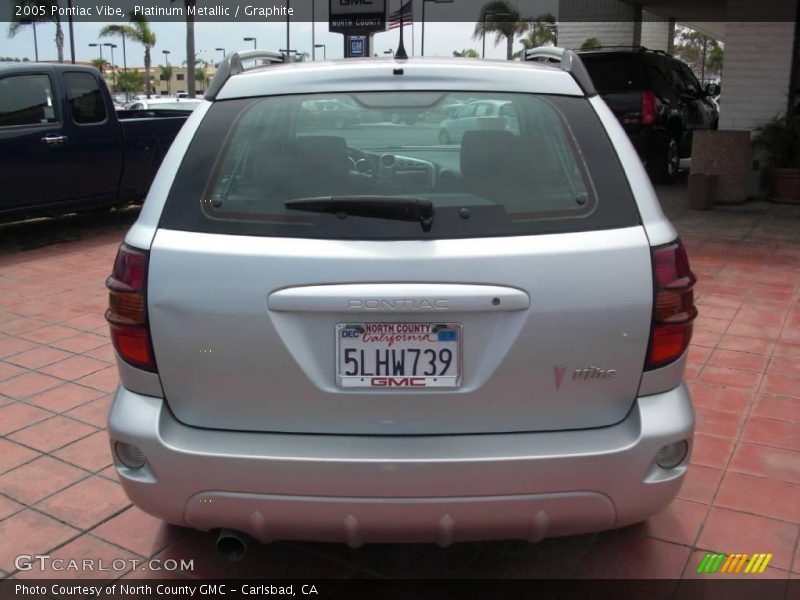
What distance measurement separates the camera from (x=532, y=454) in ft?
7.18

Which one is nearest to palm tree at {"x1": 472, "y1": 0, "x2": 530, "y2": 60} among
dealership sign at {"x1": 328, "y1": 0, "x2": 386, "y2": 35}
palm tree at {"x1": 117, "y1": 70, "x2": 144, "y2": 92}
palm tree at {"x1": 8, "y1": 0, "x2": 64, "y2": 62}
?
palm tree at {"x1": 8, "y1": 0, "x2": 64, "y2": 62}

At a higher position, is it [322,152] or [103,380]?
[322,152]

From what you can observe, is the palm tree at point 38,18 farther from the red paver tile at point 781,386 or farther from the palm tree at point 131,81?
the palm tree at point 131,81

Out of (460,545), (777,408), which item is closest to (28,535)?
(460,545)

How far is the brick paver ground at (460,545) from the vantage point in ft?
9.54

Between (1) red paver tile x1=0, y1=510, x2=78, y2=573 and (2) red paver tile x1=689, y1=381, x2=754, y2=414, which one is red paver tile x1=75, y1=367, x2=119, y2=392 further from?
(2) red paver tile x1=689, y1=381, x2=754, y2=414

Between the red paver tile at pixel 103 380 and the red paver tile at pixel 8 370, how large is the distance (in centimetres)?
44

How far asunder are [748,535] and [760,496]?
0.33 meters

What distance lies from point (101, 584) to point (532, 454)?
63.1 inches

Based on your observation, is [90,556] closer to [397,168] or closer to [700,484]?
[397,168]

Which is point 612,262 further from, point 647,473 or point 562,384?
point 647,473

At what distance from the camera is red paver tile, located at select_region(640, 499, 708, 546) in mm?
3031

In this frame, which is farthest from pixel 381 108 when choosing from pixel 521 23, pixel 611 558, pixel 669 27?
pixel 521 23

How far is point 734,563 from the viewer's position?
9.41 ft
